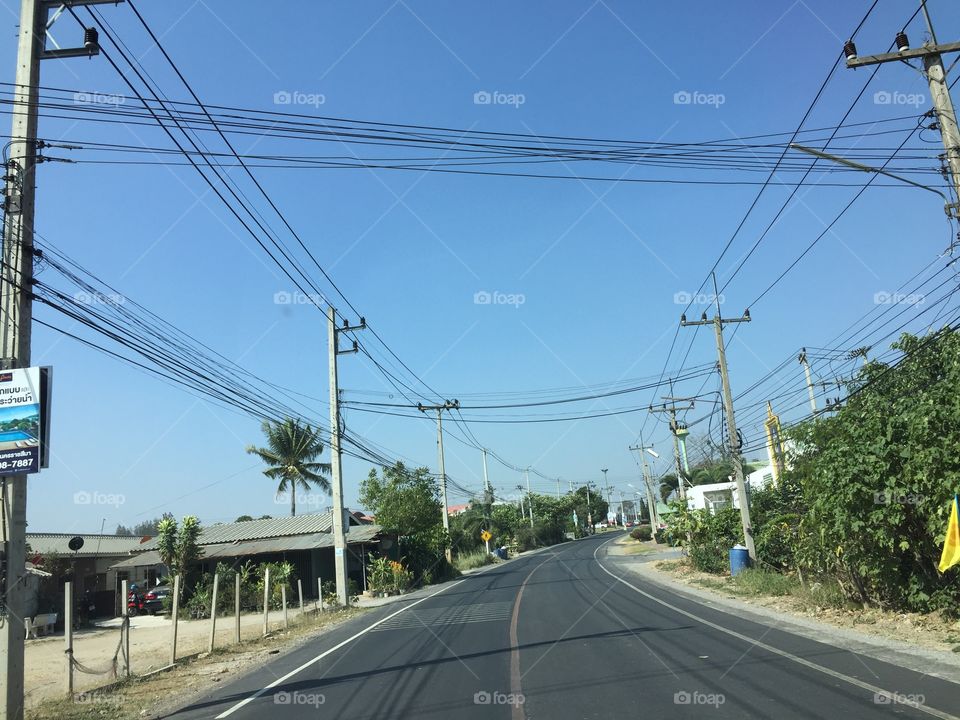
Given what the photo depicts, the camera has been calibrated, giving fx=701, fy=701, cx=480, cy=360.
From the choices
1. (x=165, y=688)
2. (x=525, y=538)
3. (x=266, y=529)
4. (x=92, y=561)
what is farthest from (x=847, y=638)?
(x=525, y=538)

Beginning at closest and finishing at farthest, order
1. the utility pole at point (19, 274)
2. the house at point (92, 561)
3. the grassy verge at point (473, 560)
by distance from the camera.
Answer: the utility pole at point (19, 274) → the house at point (92, 561) → the grassy verge at point (473, 560)

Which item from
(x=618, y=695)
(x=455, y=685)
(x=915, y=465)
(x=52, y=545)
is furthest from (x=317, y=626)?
(x=52, y=545)

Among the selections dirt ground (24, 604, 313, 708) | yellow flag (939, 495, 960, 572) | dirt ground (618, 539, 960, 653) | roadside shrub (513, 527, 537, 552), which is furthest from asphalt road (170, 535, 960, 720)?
roadside shrub (513, 527, 537, 552)

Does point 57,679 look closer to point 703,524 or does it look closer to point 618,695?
point 618,695

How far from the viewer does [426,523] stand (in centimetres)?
4816

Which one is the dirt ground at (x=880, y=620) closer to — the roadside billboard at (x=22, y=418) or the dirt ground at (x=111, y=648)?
the roadside billboard at (x=22, y=418)

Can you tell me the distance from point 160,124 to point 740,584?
2117 centimetres

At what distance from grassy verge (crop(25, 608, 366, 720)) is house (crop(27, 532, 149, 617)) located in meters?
18.8

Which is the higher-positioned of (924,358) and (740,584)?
(924,358)

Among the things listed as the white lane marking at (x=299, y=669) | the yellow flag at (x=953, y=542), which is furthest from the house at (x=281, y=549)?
the yellow flag at (x=953, y=542)

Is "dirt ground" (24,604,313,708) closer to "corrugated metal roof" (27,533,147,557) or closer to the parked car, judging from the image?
the parked car

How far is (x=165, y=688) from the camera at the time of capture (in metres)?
12.6

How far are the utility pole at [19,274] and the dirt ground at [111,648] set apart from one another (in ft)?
9.46

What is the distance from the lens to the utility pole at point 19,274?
962 centimetres
